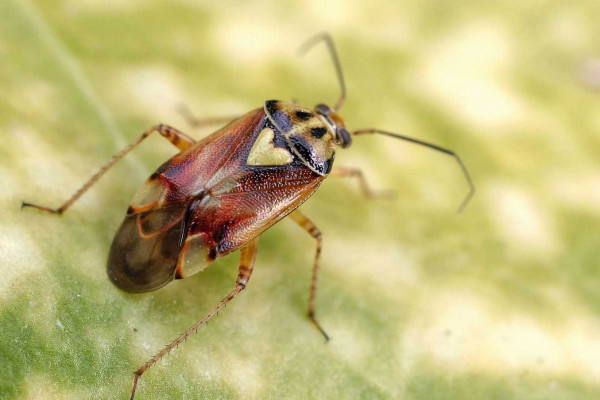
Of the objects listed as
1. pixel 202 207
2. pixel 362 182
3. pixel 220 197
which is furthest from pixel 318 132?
pixel 202 207

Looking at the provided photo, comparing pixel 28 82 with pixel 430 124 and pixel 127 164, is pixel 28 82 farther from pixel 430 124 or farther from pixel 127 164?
pixel 430 124

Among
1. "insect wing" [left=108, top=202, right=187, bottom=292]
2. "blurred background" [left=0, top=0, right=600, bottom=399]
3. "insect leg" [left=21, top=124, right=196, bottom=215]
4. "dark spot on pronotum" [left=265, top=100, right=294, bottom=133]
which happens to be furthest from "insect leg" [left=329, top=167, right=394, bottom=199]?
"insect wing" [left=108, top=202, right=187, bottom=292]

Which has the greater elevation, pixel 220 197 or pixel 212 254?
pixel 220 197

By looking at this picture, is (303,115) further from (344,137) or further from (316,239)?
(316,239)

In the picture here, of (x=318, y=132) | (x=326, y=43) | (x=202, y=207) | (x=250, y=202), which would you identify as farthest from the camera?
(x=326, y=43)

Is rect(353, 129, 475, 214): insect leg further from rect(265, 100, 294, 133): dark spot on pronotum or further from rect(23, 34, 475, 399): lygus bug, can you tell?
rect(265, 100, 294, 133): dark spot on pronotum

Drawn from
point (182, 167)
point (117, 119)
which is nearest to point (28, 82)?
point (117, 119)

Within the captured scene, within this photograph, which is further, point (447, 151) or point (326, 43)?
point (326, 43)

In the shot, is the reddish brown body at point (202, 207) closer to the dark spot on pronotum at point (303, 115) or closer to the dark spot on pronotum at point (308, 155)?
the dark spot on pronotum at point (308, 155)
